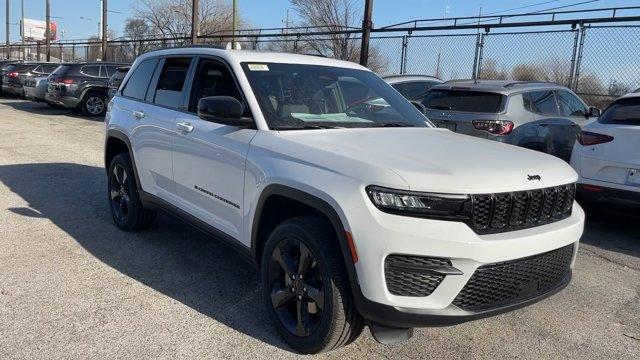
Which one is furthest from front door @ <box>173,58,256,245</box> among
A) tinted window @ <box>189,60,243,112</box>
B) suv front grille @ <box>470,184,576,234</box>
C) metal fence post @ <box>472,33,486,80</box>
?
metal fence post @ <box>472,33,486,80</box>

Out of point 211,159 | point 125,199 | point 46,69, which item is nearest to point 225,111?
point 211,159

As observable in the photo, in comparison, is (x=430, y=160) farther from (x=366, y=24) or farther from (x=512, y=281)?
(x=366, y=24)

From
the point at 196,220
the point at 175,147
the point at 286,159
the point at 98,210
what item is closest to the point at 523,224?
the point at 286,159

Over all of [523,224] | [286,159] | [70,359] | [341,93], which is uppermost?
Answer: [341,93]

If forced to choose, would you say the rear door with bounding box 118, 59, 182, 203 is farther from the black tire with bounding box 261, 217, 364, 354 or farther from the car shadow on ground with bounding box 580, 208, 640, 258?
the car shadow on ground with bounding box 580, 208, 640, 258

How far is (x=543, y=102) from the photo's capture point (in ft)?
26.2

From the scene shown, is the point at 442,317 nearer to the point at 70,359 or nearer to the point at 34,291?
the point at 70,359

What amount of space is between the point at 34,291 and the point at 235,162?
179 centimetres

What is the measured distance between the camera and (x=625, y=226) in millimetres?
6723

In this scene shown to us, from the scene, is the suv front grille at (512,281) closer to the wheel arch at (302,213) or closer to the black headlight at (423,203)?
the black headlight at (423,203)

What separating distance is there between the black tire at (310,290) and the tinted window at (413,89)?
26.7ft

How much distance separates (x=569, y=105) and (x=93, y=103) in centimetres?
1530

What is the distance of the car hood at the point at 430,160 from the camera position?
284cm

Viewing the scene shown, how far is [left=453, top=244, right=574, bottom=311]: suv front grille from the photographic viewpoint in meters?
2.86
